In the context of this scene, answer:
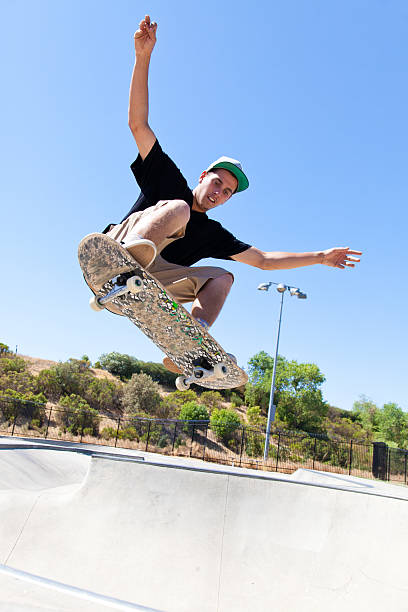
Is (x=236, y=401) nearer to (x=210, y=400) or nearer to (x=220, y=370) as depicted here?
(x=210, y=400)

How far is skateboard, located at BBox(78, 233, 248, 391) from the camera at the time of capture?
12.6 ft

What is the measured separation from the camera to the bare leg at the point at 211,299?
179 inches

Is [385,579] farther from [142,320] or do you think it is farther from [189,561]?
[142,320]

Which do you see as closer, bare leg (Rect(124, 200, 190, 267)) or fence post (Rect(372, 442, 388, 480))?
bare leg (Rect(124, 200, 190, 267))

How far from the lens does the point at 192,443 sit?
24.9m

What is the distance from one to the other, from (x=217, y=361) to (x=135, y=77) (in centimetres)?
292

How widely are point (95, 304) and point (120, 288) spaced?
524 millimetres

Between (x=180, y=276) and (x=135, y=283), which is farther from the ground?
(x=180, y=276)

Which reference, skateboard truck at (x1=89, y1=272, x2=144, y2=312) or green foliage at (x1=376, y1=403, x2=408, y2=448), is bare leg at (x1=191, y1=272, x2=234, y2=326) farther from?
green foliage at (x1=376, y1=403, x2=408, y2=448)

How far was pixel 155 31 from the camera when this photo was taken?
12.5ft

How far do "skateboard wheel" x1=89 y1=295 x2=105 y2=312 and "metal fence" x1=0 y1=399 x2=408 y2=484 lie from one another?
18.7 m

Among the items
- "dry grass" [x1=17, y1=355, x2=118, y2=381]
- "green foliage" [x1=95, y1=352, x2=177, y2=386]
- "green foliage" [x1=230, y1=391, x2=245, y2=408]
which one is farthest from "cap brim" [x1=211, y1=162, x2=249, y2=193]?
"green foliage" [x1=95, y1=352, x2=177, y2=386]

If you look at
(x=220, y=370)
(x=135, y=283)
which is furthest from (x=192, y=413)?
(x=135, y=283)

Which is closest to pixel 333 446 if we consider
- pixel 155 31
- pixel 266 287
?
pixel 266 287
